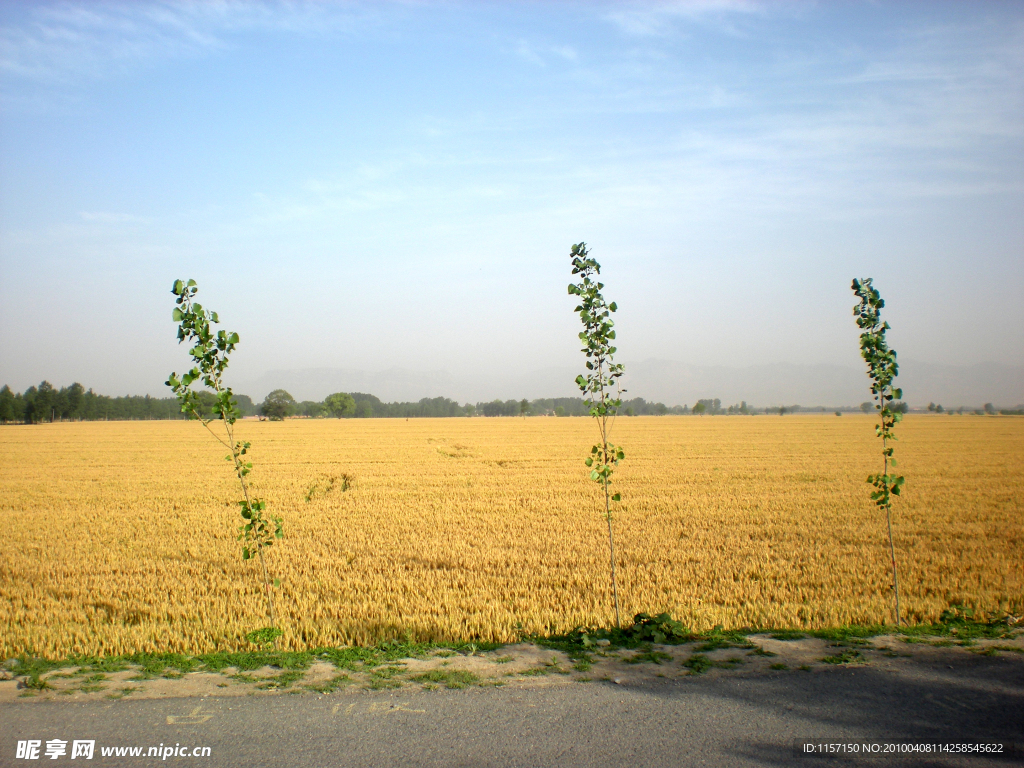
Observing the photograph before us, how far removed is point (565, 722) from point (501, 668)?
52.6 inches

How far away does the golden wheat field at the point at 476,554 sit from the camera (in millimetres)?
8938

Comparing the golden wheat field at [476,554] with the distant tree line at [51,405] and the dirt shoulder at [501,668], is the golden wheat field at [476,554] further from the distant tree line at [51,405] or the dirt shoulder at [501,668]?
the distant tree line at [51,405]

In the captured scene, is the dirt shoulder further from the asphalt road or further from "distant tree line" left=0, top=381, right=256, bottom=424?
"distant tree line" left=0, top=381, right=256, bottom=424

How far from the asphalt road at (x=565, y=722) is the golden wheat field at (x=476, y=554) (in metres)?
2.58

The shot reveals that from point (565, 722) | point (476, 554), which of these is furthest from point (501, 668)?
point (476, 554)

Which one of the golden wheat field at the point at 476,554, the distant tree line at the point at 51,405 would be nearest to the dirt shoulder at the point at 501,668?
the golden wheat field at the point at 476,554

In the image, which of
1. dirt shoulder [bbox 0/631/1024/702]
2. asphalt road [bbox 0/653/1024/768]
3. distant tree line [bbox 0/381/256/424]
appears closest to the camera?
asphalt road [bbox 0/653/1024/768]

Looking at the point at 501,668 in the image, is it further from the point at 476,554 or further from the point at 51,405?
the point at 51,405

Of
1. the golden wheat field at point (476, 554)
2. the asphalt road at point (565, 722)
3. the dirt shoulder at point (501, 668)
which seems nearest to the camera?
the asphalt road at point (565, 722)

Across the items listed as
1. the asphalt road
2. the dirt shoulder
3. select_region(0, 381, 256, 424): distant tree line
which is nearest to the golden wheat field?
the dirt shoulder

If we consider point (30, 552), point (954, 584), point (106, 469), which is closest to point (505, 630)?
point (954, 584)

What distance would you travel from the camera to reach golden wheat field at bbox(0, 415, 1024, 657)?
8938mm

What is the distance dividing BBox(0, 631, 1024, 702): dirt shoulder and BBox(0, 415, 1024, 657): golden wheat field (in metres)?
1.50

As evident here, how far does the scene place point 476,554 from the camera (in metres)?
13.4
